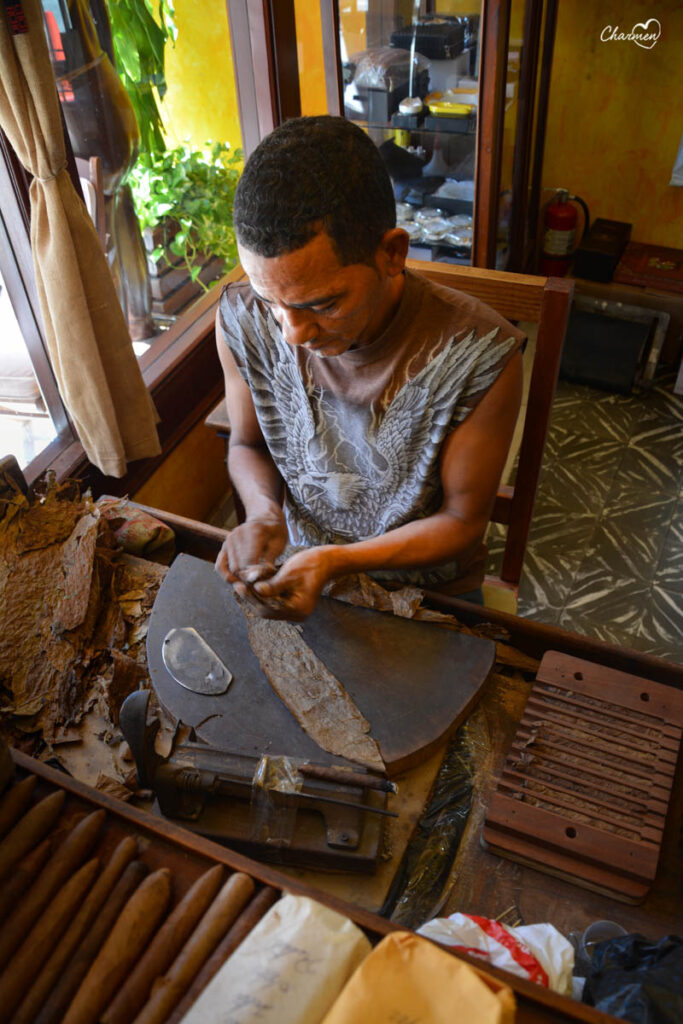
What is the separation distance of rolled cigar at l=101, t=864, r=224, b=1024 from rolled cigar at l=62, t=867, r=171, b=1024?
12 mm

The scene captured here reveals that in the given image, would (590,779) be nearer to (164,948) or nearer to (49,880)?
(164,948)

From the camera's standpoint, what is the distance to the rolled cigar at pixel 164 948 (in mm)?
877

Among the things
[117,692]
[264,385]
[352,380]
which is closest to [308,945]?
[117,692]

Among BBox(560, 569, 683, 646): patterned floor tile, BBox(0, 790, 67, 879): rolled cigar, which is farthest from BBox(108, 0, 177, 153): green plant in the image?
BBox(0, 790, 67, 879): rolled cigar

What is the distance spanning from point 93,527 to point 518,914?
3.81 feet

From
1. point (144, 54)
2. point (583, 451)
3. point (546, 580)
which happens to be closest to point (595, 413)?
point (583, 451)

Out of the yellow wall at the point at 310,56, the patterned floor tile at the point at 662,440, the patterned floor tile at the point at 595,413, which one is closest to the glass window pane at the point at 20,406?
the yellow wall at the point at 310,56

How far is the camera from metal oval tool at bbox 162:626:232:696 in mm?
1419

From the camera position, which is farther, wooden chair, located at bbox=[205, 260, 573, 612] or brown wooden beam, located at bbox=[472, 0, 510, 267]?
brown wooden beam, located at bbox=[472, 0, 510, 267]

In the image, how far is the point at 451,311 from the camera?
158 centimetres

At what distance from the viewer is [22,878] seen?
39.4 inches

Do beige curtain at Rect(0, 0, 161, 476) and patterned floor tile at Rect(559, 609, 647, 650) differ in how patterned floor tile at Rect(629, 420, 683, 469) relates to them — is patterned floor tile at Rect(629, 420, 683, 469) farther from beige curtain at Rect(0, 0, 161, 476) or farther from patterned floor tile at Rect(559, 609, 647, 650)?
beige curtain at Rect(0, 0, 161, 476)

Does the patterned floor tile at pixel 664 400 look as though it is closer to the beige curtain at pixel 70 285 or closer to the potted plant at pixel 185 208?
the potted plant at pixel 185 208

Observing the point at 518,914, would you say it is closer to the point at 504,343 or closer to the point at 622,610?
the point at 504,343
